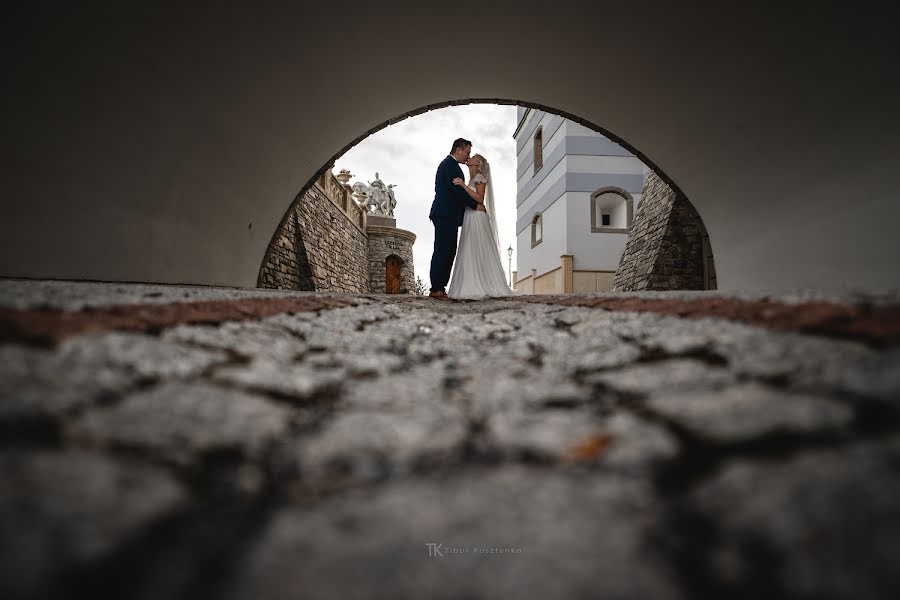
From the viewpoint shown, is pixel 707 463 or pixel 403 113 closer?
pixel 707 463

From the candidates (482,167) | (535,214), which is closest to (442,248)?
(482,167)

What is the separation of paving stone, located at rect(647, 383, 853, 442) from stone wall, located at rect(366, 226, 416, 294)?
52.3ft

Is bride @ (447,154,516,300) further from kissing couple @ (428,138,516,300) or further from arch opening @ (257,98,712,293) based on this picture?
arch opening @ (257,98,712,293)

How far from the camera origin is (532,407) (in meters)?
0.83

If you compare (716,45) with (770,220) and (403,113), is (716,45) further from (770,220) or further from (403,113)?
(403,113)

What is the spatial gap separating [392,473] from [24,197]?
4807 mm

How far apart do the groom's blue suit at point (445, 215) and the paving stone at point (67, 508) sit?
4.48 metres

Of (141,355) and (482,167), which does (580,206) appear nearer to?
(482,167)

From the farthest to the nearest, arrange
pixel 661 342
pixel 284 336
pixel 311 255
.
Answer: pixel 311 255 < pixel 284 336 < pixel 661 342

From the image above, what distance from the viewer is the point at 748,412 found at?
66 cm

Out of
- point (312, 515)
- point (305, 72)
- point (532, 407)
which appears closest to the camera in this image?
point (312, 515)

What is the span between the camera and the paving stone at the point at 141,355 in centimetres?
87

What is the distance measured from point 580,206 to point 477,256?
10.8 m

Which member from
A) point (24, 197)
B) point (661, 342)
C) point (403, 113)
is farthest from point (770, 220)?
point (24, 197)
